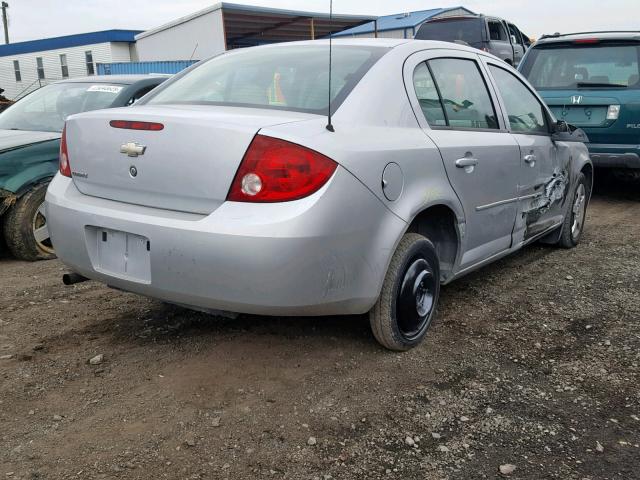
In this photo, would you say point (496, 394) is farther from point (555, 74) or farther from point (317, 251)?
point (555, 74)

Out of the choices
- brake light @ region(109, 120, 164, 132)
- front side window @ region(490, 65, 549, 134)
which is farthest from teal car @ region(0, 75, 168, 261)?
front side window @ region(490, 65, 549, 134)

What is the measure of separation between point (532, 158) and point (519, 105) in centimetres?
44

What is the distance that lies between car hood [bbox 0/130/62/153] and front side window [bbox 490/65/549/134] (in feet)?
11.7

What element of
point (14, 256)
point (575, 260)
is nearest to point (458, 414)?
point (575, 260)

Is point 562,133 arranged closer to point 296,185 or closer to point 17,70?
point 296,185

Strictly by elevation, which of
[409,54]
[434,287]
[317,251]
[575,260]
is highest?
[409,54]

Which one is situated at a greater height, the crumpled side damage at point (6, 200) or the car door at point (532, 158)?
the car door at point (532, 158)

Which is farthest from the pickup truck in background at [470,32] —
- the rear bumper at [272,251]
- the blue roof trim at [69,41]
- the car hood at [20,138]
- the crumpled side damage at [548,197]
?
the blue roof trim at [69,41]

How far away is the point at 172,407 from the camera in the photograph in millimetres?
2732

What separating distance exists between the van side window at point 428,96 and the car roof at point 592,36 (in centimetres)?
464

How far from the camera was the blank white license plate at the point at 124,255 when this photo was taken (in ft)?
9.11

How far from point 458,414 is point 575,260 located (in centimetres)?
284

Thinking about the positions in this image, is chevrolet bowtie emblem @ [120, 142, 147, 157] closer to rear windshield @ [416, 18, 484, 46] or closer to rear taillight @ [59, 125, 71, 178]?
rear taillight @ [59, 125, 71, 178]

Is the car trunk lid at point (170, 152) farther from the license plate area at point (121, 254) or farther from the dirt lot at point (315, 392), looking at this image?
the dirt lot at point (315, 392)
